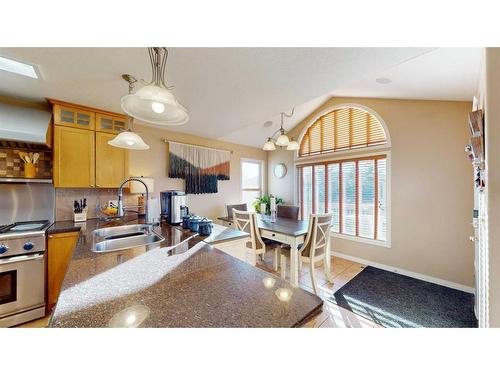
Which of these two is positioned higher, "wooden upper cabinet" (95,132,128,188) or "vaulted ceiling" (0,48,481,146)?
"vaulted ceiling" (0,48,481,146)

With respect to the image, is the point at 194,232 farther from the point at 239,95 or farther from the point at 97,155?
the point at 97,155

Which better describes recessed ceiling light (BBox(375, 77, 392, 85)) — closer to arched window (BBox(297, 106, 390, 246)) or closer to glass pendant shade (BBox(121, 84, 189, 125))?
arched window (BBox(297, 106, 390, 246))

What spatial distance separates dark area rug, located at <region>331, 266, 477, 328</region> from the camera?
1.81 meters

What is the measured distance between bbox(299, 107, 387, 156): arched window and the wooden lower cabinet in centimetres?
409

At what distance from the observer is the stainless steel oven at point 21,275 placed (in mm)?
1608

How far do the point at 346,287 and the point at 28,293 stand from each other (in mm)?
3434

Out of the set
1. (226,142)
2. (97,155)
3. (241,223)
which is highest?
(226,142)

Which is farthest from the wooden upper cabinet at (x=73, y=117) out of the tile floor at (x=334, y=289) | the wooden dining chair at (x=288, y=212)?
the wooden dining chair at (x=288, y=212)

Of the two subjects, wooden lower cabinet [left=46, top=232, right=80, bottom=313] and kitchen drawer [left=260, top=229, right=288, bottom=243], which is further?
kitchen drawer [left=260, top=229, right=288, bottom=243]

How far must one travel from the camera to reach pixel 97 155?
2.29 m

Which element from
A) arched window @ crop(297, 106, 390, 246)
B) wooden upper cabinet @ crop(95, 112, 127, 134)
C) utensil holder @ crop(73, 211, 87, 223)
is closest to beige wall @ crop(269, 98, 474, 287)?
arched window @ crop(297, 106, 390, 246)

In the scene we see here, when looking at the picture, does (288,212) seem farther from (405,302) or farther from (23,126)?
(23,126)
